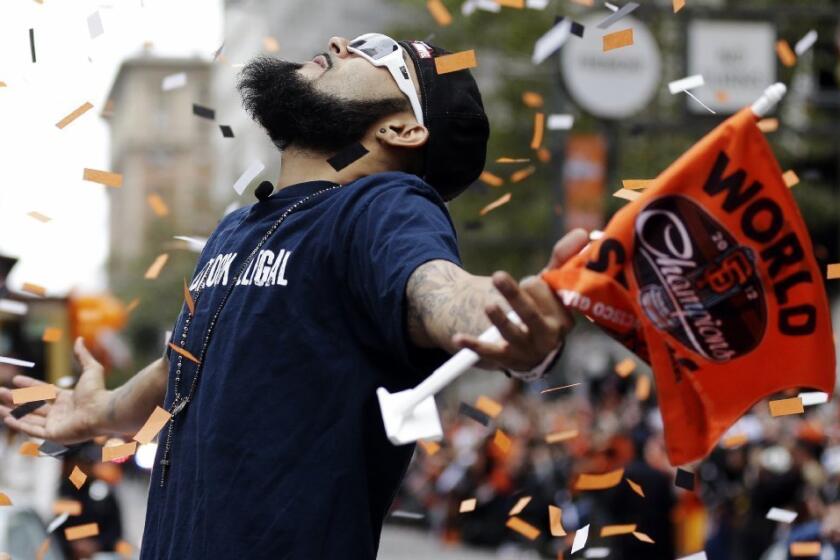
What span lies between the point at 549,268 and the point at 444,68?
3.00 ft

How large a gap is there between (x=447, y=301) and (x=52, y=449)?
1696mm

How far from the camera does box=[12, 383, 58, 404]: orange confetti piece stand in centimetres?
359

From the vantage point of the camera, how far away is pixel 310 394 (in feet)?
8.63

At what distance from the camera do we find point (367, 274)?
2.53 m

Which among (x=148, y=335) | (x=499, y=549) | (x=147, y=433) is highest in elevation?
(x=147, y=433)

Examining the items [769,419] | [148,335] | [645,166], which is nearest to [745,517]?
[769,419]

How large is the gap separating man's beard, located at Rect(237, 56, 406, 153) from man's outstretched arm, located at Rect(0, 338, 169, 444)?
0.71 m

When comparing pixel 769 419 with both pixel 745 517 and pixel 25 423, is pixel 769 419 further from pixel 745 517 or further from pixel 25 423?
pixel 25 423

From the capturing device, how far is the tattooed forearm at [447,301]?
230 centimetres

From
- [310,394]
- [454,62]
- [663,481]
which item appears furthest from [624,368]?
[663,481]

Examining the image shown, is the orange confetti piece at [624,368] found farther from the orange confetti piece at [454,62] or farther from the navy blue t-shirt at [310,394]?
the navy blue t-shirt at [310,394]

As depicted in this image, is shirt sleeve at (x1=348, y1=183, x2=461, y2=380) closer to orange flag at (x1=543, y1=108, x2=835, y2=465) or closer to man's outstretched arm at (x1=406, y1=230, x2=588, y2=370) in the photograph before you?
man's outstretched arm at (x1=406, y1=230, x2=588, y2=370)

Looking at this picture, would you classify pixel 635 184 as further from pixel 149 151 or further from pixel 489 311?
pixel 149 151

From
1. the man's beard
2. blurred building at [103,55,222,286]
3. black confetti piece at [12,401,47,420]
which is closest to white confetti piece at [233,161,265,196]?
the man's beard
